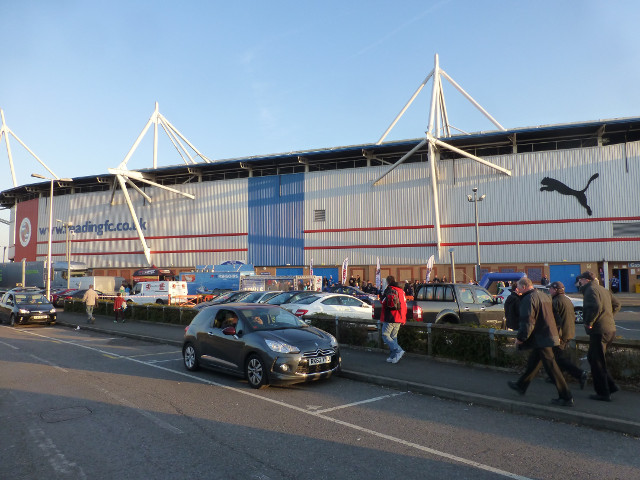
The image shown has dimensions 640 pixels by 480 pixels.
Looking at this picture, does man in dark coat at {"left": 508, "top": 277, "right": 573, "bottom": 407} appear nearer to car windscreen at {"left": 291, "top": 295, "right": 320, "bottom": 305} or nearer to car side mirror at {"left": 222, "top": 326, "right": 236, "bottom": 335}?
car side mirror at {"left": 222, "top": 326, "right": 236, "bottom": 335}

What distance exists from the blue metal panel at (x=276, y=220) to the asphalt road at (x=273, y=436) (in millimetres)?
34473

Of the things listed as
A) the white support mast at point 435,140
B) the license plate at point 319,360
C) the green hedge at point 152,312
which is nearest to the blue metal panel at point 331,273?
the white support mast at point 435,140

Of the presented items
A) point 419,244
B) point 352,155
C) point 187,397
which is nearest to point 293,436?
point 187,397

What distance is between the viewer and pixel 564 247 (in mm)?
34125

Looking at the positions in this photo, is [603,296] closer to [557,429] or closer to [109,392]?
[557,429]

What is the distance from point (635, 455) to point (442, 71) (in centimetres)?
3975

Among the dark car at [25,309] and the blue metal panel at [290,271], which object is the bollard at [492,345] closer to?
the dark car at [25,309]

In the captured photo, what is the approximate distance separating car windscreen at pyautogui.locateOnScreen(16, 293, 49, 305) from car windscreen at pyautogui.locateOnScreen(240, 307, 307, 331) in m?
16.3

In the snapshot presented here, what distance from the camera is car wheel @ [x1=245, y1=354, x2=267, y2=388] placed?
7.77 meters

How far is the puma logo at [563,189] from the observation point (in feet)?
111

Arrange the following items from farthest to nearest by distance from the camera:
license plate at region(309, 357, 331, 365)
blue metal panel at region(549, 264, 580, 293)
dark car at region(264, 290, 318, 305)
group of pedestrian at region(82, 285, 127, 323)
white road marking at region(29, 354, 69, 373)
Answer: blue metal panel at region(549, 264, 580, 293) → group of pedestrian at region(82, 285, 127, 323) → dark car at region(264, 290, 318, 305) → white road marking at region(29, 354, 69, 373) → license plate at region(309, 357, 331, 365)

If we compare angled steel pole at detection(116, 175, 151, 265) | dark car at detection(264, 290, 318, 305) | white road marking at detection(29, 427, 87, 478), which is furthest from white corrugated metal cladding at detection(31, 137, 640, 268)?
white road marking at detection(29, 427, 87, 478)

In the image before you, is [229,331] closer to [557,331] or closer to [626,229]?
[557,331]

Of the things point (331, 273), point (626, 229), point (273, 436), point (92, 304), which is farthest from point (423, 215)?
point (273, 436)
